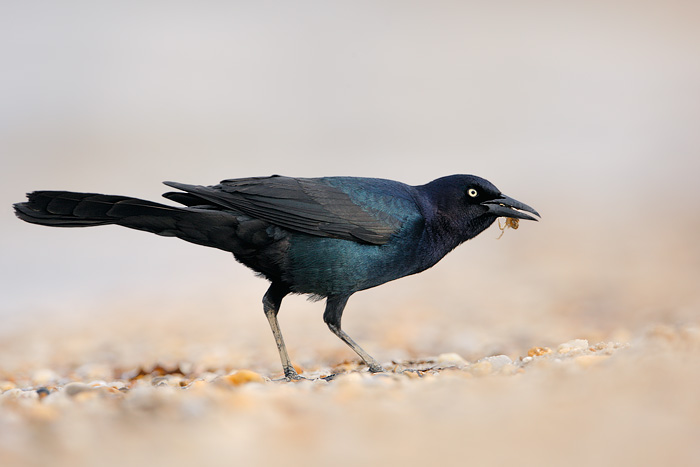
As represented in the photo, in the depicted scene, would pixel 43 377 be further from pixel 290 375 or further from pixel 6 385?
pixel 290 375

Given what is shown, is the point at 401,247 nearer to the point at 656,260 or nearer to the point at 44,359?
the point at 44,359

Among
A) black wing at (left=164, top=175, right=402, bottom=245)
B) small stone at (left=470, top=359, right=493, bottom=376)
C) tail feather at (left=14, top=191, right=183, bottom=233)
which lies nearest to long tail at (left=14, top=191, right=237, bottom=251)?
tail feather at (left=14, top=191, right=183, bottom=233)

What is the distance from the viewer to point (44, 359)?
8031 mm

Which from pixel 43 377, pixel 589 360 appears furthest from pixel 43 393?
pixel 589 360

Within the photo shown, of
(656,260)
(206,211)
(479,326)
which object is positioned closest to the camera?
(206,211)

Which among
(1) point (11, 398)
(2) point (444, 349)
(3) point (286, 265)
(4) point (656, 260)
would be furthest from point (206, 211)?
(4) point (656, 260)

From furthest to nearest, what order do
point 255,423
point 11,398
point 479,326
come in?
point 479,326 < point 11,398 < point 255,423

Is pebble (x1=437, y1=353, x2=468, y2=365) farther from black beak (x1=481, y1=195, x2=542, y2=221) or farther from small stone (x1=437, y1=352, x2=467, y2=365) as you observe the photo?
black beak (x1=481, y1=195, x2=542, y2=221)

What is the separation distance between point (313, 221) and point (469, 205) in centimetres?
126

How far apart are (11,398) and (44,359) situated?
3584 mm

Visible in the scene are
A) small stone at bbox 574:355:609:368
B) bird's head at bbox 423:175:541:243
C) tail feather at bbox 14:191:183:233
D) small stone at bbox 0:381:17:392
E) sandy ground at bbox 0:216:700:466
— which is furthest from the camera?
bird's head at bbox 423:175:541:243

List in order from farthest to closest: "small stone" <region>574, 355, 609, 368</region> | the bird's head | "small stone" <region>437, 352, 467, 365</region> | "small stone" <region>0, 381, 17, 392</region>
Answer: "small stone" <region>437, 352, 467, 365</region> < the bird's head < "small stone" <region>0, 381, 17, 392</region> < "small stone" <region>574, 355, 609, 368</region>

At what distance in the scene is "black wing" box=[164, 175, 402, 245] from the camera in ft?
18.7

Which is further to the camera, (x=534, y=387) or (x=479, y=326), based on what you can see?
(x=479, y=326)
